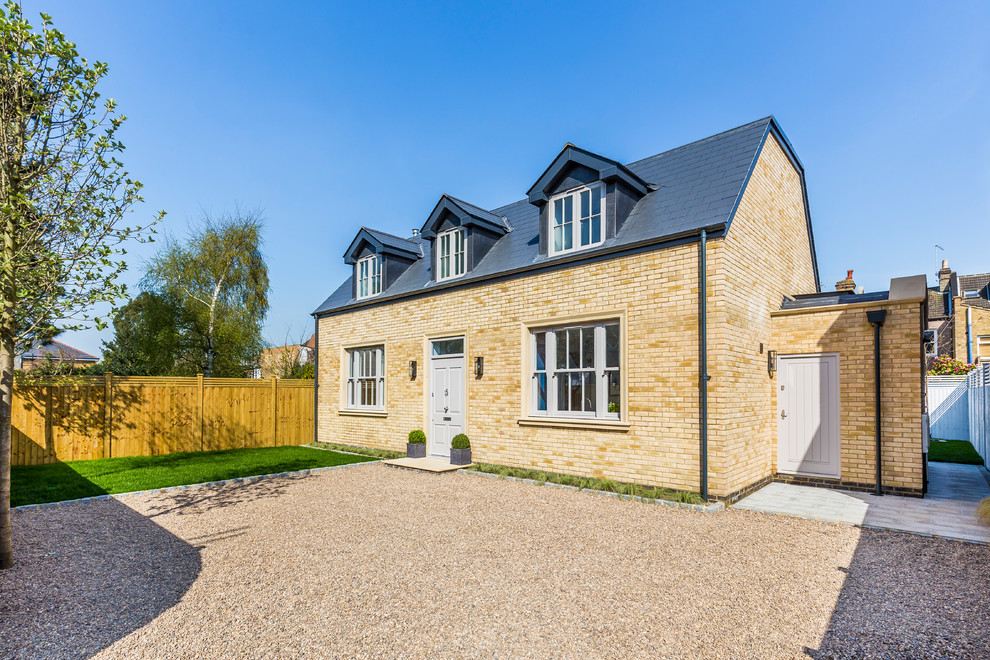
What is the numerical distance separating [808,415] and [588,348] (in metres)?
4.07

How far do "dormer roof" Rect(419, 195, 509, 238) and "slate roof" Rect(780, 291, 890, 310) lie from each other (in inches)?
258

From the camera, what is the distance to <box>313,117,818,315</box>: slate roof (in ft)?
27.7

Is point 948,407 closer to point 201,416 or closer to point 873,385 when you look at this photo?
point 873,385

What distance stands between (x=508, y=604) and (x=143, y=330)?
22.8 metres

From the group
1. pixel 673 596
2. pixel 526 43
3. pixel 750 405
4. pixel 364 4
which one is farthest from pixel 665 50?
pixel 673 596

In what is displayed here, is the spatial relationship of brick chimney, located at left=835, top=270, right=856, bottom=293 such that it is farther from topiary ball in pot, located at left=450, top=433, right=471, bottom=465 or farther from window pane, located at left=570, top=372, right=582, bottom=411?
topiary ball in pot, located at left=450, top=433, right=471, bottom=465

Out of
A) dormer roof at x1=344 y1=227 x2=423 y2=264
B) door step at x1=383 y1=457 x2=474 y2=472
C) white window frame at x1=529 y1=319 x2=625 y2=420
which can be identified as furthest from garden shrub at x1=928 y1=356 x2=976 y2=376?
dormer roof at x1=344 y1=227 x2=423 y2=264

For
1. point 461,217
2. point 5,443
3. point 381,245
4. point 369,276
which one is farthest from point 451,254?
point 5,443

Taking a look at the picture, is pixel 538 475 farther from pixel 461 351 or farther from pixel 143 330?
pixel 143 330

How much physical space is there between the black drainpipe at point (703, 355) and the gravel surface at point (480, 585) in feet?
2.87

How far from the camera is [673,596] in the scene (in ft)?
14.1

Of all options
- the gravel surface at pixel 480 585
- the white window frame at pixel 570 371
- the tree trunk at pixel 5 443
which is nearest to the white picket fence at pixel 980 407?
the gravel surface at pixel 480 585

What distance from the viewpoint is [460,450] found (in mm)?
11039

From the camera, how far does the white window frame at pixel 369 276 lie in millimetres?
14695
